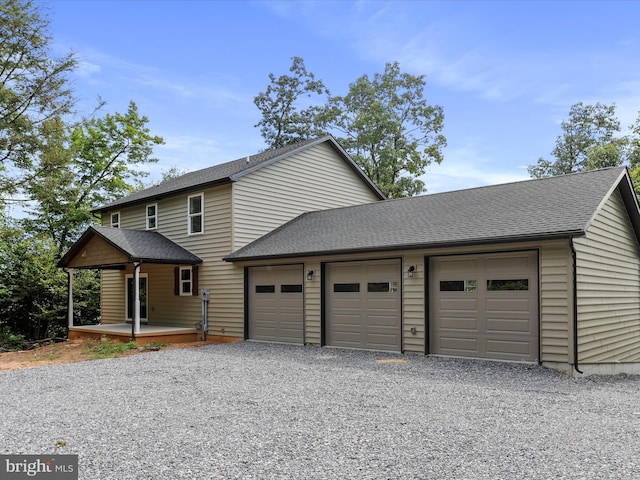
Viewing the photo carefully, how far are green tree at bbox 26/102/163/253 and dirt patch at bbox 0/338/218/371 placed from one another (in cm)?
1202

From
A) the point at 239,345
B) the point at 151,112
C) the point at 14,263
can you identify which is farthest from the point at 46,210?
the point at 239,345

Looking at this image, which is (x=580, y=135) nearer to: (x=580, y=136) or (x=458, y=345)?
(x=580, y=136)

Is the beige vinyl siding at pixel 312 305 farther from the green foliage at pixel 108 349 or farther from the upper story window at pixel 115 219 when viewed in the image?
the upper story window at pixel 115 219

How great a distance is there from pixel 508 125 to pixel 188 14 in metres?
18.4

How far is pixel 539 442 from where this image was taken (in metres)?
4.96

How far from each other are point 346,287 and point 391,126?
19800 millimetres

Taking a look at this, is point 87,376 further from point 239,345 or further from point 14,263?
point 14,263

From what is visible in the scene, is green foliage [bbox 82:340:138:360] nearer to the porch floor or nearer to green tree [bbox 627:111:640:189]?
the porch floor

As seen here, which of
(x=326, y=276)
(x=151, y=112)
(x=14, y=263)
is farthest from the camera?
(x=151, y=112)

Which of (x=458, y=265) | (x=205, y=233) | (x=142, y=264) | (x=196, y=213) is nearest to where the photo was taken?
(x=458, y=265)

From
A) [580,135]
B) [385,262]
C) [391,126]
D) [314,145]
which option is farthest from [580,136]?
[385,262]

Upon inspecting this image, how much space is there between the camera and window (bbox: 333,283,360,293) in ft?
41.0

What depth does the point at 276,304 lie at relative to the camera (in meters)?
14.2

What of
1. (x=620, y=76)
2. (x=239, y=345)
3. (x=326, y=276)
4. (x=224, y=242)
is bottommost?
(x=239, y=345)
